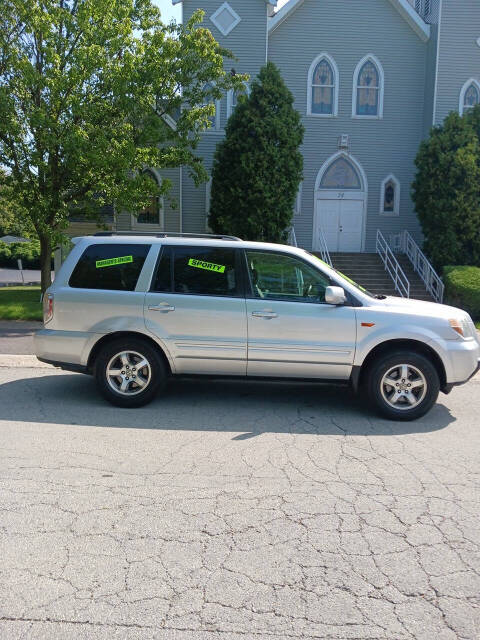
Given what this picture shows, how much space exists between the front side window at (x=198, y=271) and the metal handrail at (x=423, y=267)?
12.2m

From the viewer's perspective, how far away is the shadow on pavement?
5.79 meters

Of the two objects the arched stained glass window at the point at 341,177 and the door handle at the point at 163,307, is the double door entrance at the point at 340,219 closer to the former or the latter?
the arched stained glass window at the point at 341,177

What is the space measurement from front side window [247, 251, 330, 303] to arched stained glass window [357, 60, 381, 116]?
55.2 feet

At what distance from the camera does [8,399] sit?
6.61 meters

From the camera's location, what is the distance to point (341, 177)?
70.1 ft

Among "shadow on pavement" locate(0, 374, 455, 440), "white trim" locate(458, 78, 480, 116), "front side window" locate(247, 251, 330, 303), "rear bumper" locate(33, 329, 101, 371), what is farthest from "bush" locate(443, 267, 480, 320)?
"rear bumper" locate(33, 329, 101, 371)

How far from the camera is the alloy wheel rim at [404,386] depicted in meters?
6.04

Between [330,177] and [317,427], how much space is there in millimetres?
17008

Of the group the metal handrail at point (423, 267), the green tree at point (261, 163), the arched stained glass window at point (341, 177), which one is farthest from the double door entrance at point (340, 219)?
the green tree at point (261, 163)

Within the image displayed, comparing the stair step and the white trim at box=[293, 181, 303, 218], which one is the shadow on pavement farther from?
the white trim at box=[293, 181, 303, 218]

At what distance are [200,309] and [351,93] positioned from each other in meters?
17.5

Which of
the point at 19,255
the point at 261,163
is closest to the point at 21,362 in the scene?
the point at 261,163

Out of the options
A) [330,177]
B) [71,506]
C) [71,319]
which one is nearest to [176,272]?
[71,319]

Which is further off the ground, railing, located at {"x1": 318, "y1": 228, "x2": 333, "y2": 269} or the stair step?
railing, located at {"x1": 318, "y1": 228, "x2": 333, "y2": 269}
